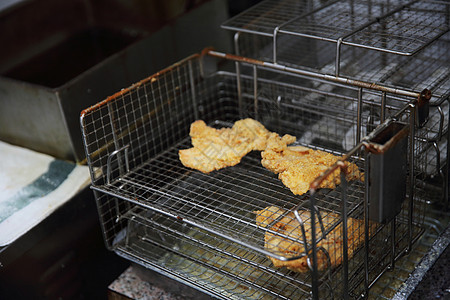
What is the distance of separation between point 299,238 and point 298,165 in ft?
1.19

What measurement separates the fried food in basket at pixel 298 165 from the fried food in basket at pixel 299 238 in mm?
113

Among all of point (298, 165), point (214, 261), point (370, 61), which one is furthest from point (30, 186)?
point (370, 61)

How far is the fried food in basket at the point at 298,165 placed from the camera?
207 centimetres

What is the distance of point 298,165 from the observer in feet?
7.06

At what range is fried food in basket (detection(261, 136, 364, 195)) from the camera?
207cm

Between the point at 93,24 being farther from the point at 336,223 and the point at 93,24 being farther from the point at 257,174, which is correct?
the point at 336,223

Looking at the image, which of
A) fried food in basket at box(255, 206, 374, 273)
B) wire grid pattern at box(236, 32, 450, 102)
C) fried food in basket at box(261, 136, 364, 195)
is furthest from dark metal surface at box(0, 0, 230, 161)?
fried food in basket at box(255, 206, 374, 273)

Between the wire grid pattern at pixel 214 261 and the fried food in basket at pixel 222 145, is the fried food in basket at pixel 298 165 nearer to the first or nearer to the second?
the fried food in basket at pixel 222 145

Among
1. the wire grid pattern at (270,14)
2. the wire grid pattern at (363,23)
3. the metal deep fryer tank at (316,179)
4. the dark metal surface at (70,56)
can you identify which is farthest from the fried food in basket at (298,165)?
the dark metal surface at (70,56)

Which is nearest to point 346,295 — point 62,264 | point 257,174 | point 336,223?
point 336,223

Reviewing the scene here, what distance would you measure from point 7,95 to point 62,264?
0.77 m

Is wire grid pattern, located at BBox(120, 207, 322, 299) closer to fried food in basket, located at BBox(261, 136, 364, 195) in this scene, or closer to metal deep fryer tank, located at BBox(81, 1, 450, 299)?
metal deep fryer tank, located at BBox(81, 1, 450, 299)

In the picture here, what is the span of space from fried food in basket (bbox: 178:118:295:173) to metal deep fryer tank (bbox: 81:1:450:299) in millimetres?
54

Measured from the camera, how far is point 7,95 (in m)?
2.62
